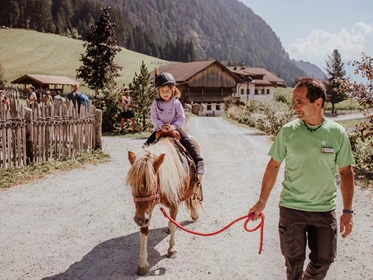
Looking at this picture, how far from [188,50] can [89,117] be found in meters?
159

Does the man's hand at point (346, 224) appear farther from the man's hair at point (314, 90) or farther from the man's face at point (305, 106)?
the man's hair at point (314, 90)

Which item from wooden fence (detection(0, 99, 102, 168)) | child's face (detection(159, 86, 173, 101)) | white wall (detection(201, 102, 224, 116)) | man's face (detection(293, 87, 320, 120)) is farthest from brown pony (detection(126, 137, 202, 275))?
white wall (detection(201, 102, 224, 116))

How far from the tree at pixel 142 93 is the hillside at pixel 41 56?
171 feet

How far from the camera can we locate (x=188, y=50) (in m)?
164

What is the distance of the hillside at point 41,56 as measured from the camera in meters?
74.9

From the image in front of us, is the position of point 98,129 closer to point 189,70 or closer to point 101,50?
point 101,50

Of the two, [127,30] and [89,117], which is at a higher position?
[127,30]

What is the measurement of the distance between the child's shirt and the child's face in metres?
0.08

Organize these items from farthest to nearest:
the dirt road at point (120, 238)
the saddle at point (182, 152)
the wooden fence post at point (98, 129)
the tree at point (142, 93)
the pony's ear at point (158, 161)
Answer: the tree at point (142, 93), the wooden fence post at point (98, 129), the saddle at point (182, 152), the dirt road at point (120, 238), the pony's ear at point (158, 161)

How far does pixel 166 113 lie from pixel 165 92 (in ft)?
1.16

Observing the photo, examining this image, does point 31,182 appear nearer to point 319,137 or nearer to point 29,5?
point 319,137

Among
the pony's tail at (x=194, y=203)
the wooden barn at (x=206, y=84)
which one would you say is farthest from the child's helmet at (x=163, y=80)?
the wooden barn at (x=206, y=84)

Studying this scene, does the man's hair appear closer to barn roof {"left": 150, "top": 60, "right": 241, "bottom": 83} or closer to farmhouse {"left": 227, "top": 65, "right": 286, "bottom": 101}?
barn roof {"left": 150, "top": 60, "right": 241, "bottom": 83}

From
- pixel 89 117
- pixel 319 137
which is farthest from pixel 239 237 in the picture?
pixel 89 117
